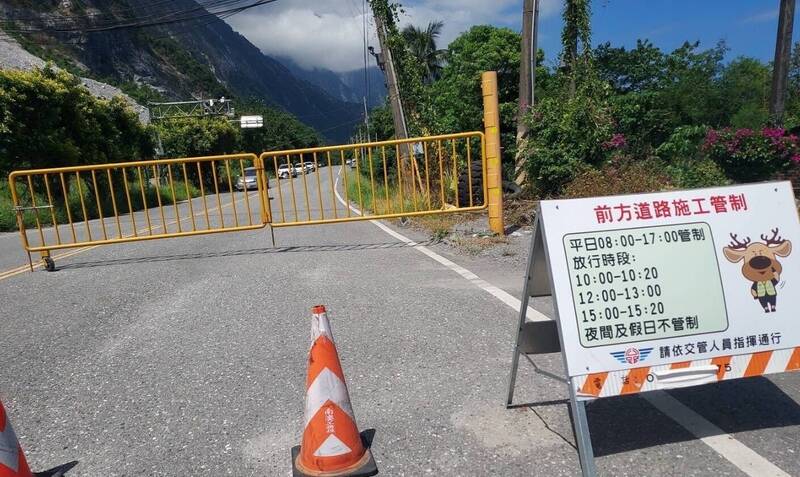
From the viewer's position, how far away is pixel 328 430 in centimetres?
245

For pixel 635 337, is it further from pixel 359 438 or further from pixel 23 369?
pixel 23 369

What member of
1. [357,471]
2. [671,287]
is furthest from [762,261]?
[357,471]

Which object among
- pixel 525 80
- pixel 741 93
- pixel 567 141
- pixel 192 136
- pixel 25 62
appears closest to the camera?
pixel 567 141

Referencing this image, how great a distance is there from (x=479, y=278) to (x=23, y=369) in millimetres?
4220

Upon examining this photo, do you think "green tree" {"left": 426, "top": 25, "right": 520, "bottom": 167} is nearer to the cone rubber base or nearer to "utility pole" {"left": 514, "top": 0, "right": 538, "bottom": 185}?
"utility pole" {"left": 514, "top": 0, "right": 538, "bottom": 185}

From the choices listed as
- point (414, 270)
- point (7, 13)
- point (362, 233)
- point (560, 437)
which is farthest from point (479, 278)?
point (7, 13)

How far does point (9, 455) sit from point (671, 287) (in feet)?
9.56

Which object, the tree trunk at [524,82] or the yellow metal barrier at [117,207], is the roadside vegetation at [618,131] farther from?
the yellow metal barrier at [117,207]

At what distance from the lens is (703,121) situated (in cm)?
2580

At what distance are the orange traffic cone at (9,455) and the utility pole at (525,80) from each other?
1083 cm

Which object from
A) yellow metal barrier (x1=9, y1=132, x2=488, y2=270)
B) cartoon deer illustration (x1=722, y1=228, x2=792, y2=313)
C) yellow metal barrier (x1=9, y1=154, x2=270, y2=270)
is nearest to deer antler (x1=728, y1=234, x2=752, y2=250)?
cartoon deer illustration (x1=722, y1=228, x2=792, y2=313)

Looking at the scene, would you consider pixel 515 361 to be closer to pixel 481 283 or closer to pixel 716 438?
pixel 716 438


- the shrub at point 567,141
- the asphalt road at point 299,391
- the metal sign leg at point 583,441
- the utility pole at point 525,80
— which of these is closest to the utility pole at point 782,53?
the shrub at point 567,141

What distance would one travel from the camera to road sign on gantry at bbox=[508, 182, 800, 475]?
2305 mm
